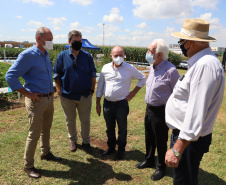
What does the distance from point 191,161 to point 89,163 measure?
85.1 inches

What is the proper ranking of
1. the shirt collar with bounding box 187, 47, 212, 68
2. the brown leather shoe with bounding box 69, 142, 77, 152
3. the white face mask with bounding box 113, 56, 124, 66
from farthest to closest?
the brown leather shoe with bounding box 69, 142, 77, 152, the white face mask with bounding box 113, 56, 124, 66, the shirt collar with bounding box 187, 47, 212, 68

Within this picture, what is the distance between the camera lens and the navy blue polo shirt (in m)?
3.50

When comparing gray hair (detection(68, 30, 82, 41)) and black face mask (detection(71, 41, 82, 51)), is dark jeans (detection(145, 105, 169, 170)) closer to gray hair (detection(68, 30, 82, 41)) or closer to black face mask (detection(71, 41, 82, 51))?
black face mask (detection(71, 41, 82, 51))

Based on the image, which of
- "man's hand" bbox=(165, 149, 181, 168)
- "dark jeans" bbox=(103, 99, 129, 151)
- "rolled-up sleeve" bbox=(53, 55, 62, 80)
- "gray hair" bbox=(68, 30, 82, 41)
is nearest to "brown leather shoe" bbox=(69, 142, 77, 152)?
"dark jeans" bbox=(103, 99, 129, 151)

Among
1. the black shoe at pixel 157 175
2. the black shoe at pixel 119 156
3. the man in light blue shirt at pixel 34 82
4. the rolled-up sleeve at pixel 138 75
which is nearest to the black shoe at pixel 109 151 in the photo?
the black shoe at pixel 119 156

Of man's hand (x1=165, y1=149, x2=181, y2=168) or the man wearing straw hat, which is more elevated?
the man wearing straw hat

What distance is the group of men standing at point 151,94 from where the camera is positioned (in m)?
1.59

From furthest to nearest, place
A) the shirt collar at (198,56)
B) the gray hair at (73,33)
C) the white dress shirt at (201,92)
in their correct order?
the gray hair at (73,33), the shirt collar at (198,56), the white dress shirt at (201,92)

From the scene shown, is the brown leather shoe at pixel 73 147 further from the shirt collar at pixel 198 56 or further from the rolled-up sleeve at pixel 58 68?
the shirt collar at pixel 198 56

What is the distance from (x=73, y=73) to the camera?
349cm

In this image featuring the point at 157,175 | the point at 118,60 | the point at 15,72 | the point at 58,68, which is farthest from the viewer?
the point at 58,68

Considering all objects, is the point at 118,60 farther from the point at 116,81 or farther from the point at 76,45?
the point at 76,45

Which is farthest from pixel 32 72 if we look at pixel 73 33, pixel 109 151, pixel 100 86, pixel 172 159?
pixel 172 159

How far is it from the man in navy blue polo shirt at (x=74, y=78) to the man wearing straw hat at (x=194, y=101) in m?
2.00
